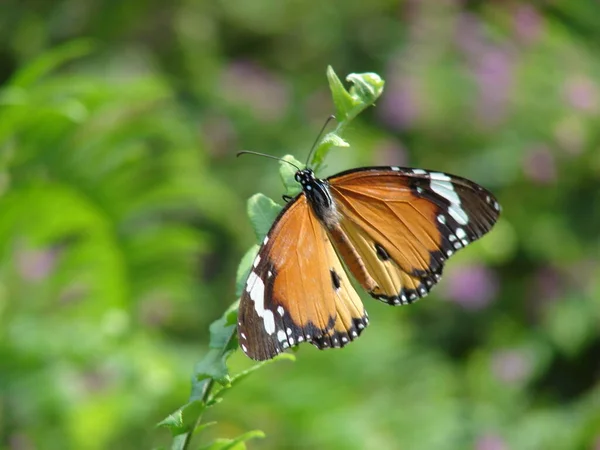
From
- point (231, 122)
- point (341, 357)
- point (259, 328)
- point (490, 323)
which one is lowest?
point (259, 328)

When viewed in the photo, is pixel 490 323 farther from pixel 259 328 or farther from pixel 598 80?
pixel 259 328

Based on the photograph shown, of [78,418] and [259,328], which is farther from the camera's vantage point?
[78,418]

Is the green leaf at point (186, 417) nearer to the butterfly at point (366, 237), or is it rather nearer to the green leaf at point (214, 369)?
the green leaf at point (214, 369)

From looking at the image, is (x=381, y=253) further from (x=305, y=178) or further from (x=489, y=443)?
(x=489, y=443)

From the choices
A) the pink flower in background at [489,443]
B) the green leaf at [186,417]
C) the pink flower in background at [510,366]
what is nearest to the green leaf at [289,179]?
the green leaf at [186,417]

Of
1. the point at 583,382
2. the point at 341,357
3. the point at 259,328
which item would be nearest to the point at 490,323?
the point at 583,382
